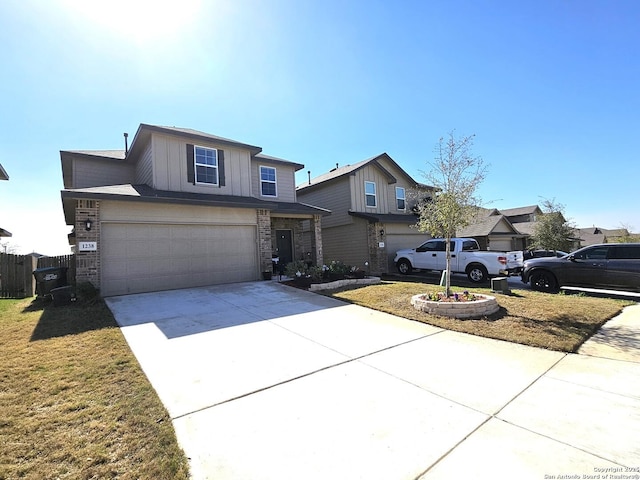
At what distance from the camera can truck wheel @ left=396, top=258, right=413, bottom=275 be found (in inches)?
614

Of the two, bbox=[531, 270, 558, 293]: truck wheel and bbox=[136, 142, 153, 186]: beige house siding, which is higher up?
bbox=[136, 142, 153, 186]: beige house siding

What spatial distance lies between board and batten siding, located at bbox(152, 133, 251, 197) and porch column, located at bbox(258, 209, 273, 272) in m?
1.78

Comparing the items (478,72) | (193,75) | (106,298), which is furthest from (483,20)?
(106,298)

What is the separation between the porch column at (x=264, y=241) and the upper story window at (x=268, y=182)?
2.82 meters

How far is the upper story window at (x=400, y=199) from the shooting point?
777 inches

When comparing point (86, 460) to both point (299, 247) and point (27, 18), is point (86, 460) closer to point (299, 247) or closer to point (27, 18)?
point (27, 18)

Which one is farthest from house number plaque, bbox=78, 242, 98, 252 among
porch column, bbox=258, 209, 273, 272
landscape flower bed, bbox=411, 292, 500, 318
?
landscape flower bed, bbox=411, 292, 500, 318

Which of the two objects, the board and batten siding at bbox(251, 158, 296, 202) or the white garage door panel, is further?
the white garage door panel

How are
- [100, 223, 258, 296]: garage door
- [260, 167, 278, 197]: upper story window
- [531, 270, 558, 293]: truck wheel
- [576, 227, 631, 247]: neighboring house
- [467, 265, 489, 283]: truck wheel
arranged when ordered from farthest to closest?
[576, 227, 631, 247]: neighboring house, [260, 167, 278, 197]: upper story window, [467, 265, 489, 283]: truck wheel, [531, 270, 558, 293]: truck wheel, [100, 223, 258, 296]: garage door

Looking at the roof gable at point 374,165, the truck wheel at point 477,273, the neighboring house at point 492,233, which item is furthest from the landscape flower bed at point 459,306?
the neighboring house at point 492,233

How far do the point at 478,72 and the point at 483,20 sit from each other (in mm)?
2011

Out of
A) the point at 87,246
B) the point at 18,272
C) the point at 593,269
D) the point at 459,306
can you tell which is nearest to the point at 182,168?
the point at 87,246

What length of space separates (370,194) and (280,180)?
19.4 feet

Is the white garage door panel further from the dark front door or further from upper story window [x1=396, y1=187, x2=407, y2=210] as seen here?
the dark front door
